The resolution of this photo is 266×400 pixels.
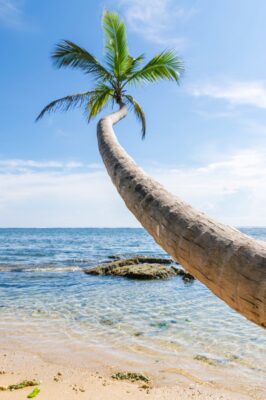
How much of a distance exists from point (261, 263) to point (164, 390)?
16.5 ft

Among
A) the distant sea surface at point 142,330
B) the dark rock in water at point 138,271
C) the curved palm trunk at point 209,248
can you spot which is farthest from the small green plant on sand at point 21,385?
the dark rock in water at point 138,271

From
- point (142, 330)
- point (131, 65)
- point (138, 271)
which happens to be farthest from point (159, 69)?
point (138, 271)

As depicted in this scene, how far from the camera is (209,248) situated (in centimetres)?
176

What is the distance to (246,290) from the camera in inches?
59.7

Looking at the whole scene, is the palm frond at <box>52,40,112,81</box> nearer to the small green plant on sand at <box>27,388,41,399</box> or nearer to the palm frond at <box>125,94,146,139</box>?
the palm frond at <box>125,94,146,139</box>

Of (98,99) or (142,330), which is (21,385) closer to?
(142,330)

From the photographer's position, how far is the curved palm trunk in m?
1.51

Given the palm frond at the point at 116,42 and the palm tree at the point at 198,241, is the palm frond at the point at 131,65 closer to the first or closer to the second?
the palm frond at the point at 116,42

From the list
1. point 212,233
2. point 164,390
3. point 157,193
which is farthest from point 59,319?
point 212,233

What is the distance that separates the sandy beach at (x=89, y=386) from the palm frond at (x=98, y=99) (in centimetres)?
648

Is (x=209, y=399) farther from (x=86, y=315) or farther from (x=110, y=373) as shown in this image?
(x=86, y=315)

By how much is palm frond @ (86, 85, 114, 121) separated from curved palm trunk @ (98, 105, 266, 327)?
23.5ft

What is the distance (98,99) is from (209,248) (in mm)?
8989

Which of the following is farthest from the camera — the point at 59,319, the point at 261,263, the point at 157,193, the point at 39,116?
the point at 59,319
